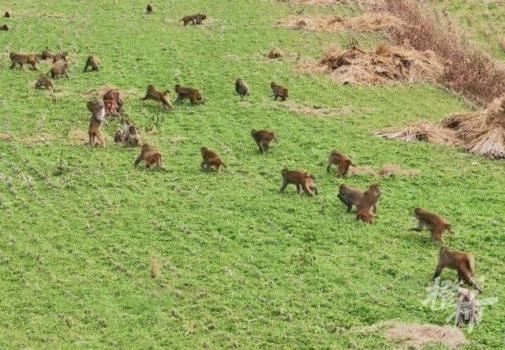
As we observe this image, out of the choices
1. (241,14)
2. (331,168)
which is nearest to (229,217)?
(331,168)

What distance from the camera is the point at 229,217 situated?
56.6 ft

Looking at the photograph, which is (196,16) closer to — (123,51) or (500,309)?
(123,51)

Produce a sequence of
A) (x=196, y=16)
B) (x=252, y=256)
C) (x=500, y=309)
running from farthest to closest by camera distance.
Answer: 1. (x=196, y=16)
2. (x=252, y=256)
3. (x=500, y=309)

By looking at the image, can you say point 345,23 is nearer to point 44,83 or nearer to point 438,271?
point 44,83

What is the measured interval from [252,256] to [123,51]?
17.2 meters

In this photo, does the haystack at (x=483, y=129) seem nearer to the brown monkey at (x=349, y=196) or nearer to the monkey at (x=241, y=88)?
the brown monkey at (x=349, y=196)

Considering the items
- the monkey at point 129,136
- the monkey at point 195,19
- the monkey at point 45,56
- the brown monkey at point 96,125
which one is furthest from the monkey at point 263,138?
the monkey at point 195,19

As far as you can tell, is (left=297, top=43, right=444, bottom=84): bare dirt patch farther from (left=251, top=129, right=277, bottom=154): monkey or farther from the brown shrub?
(left=251, top=129, right=277, bottom=154): monkey

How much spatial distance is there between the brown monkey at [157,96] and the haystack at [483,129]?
8.00 m

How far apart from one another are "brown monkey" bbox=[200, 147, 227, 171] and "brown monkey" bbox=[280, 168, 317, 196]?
2.02 metres

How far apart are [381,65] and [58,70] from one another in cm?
1095

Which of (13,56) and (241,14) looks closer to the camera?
(13,56)

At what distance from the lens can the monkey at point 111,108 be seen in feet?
76.3

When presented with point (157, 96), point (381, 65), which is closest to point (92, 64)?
point (157, 96)
